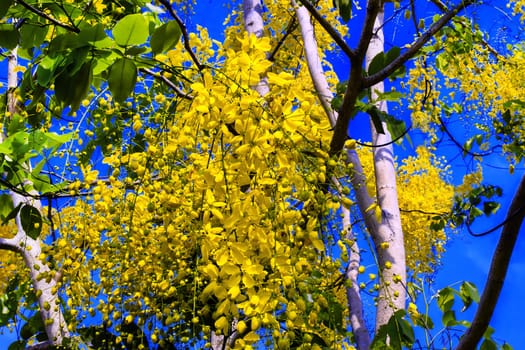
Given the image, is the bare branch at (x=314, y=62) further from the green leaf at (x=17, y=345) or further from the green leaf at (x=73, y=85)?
the green leaf at (x=17, y=345)

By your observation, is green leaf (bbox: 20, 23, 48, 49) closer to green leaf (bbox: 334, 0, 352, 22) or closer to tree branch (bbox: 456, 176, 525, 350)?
green leaf (bbox: 334, 0, 352, 22)

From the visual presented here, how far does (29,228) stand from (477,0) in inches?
67.1

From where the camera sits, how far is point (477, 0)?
1896mm

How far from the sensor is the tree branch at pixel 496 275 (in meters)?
1.39

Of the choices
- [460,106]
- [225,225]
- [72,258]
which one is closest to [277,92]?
[225,225]

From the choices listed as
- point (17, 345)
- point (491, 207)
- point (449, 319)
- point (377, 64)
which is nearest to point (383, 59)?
point (377, 64)

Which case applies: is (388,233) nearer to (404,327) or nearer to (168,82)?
(404,327)

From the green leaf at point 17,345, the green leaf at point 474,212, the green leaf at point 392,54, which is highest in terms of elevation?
the green leaf at point 474,212

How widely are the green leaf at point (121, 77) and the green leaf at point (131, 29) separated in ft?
0.15

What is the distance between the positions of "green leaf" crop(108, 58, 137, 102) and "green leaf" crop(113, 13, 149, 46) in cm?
5

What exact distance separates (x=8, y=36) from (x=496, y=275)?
1.35m

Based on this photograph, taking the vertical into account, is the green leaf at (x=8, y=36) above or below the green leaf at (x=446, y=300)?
above

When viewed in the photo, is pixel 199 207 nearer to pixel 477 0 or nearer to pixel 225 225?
pixel 225 225

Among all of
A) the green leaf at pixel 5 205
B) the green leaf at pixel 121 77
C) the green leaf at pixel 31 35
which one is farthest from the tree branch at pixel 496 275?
the green leaf at pixel 5 205
